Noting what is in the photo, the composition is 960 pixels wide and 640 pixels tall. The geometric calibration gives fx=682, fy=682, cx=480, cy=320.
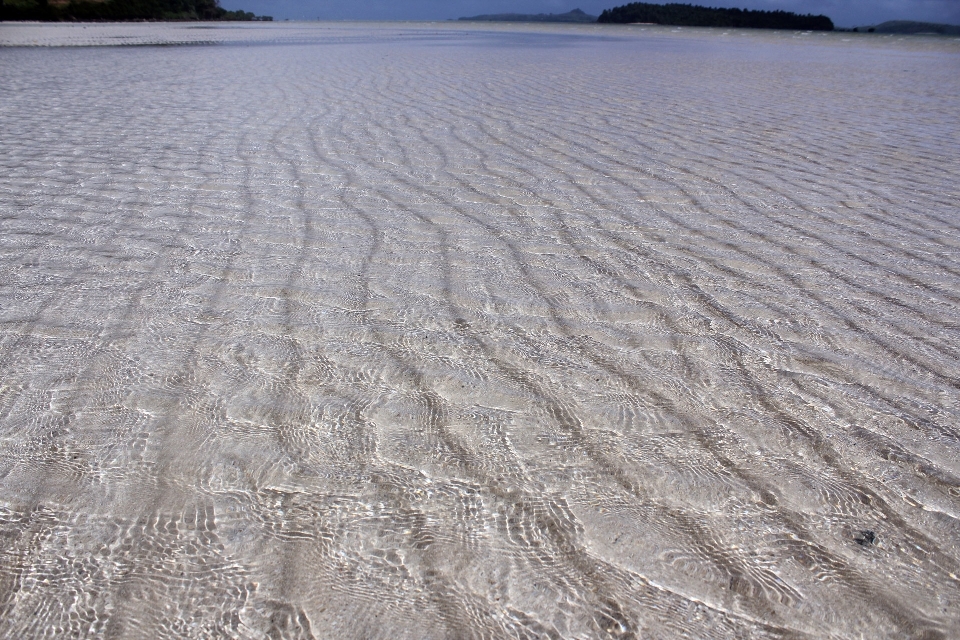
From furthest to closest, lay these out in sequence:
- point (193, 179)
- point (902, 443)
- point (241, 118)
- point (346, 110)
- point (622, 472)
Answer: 1. point (346, 110)
2. point (241, 118)
3. point (193, 179)
4. point (902, 443)
5. point (622, 472)

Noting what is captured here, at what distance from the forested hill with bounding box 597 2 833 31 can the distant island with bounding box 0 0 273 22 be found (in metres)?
35.8

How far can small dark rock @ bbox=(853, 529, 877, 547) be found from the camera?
1.61 m

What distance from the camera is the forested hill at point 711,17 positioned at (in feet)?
165

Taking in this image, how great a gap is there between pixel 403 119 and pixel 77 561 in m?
6.24

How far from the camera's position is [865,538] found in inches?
63.8

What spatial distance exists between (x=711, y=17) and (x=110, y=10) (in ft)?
142

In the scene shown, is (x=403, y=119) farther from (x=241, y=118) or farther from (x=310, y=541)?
(x=310, y=541)

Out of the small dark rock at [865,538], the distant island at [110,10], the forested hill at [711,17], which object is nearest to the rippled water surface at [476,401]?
the small dark rock at [865,538]

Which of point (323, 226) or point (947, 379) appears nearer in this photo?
point (947, 379)

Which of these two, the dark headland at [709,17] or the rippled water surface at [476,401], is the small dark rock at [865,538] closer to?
the rippled water surface at [476,401]

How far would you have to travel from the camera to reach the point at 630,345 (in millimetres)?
2496

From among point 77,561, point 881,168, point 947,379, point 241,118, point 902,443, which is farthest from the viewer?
point 241,118

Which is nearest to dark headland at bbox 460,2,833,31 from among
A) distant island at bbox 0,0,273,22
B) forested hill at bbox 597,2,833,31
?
forested hill at bbox 597,2,833,31

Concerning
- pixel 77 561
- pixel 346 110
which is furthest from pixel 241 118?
pixel 77 561
